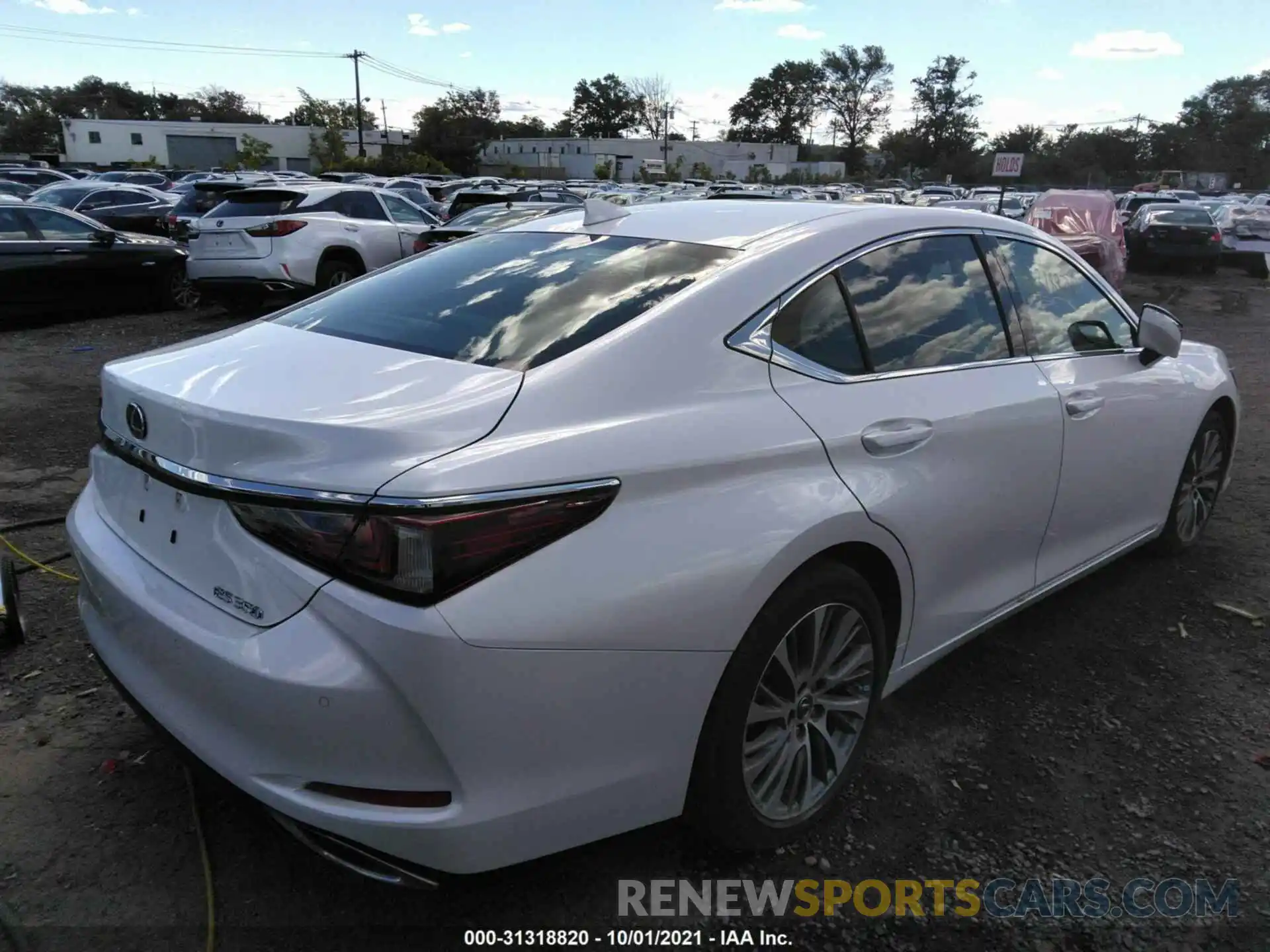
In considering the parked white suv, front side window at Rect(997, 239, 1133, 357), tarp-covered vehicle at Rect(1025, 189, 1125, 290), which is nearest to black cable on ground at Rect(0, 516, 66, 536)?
front side window at Rect(997, 239, 1133, 357)

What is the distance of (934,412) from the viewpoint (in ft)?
8.63

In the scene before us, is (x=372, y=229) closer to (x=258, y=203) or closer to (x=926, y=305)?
(x=258, y=203)

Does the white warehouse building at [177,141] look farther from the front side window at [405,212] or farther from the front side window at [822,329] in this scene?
the front side window at [822,329]

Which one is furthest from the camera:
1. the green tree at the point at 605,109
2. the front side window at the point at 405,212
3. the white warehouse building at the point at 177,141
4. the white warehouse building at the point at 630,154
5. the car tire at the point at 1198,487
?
the green tree at the point at 605,109

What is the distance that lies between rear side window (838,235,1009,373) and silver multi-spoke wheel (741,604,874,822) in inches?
30.4

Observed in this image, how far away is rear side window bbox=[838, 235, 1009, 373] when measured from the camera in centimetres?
265

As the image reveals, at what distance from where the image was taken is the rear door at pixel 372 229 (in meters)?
11.4

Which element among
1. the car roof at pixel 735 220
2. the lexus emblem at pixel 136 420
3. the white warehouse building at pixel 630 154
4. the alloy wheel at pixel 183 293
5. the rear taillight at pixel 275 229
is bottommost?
the alloy wheel at pixel 183 293

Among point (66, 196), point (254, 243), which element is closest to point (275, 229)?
point (254, 243)

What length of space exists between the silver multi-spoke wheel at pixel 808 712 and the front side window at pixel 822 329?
66 centimetres

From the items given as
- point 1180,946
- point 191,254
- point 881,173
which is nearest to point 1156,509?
point 1180,946

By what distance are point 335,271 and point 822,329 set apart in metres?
9.78

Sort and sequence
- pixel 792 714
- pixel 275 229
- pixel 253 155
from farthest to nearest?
pixel 253 155
pixel 275 229
pixel 792 714

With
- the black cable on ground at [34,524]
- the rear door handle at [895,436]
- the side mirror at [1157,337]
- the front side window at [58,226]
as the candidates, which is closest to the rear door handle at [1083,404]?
the side mirror at [1157,337]
